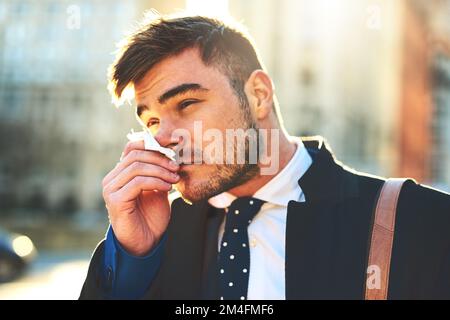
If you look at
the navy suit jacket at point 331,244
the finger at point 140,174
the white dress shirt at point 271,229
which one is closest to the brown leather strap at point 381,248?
the navy suit jacket at point 331,244

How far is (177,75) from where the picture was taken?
7.86 feet

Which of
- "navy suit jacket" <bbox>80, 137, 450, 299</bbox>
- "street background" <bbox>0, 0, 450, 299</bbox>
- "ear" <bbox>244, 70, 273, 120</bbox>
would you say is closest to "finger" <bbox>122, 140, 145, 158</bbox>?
"navy suit jacket" <bbox>80, 137, 450, 299</bbox>

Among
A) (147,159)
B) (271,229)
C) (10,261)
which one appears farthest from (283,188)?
(10,261)

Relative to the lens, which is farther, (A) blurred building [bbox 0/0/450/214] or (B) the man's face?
(A) blurred building [bbox 0/0/450/214]

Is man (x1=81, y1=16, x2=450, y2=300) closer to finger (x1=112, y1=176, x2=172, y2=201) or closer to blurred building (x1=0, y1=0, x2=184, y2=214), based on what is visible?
finger (x1=112, y1=176, x2=172, y2=201)

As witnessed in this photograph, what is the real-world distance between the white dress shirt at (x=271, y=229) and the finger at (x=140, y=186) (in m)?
0.35

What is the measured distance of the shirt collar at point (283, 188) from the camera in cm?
251

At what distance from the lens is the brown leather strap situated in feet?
6.91

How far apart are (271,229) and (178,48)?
804 mm

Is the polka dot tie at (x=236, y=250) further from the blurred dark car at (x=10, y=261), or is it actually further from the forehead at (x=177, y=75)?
the blurred dark car at (x=10, y=261)

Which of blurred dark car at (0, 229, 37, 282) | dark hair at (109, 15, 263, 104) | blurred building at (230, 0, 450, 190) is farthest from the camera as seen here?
blurred building at (230, 0, 450, 190)

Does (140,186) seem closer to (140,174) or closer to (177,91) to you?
(140,174)

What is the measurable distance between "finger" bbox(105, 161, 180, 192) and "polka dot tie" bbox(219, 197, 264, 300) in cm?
30
